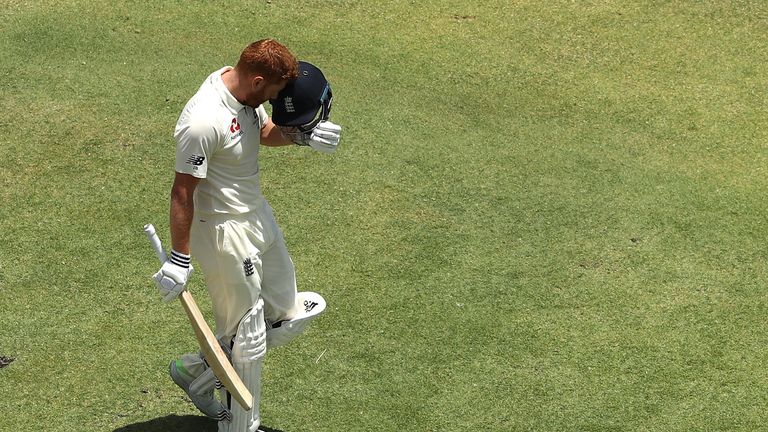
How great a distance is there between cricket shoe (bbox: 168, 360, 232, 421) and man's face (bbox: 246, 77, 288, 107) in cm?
162

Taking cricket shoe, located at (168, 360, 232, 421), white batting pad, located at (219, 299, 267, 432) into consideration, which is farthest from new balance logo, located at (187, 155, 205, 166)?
cricket shoe, located at (168, 360, 232, 421)

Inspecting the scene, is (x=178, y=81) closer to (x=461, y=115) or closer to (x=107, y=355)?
(x=461, y=115)

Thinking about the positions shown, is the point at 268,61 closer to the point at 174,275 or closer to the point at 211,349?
the point at 174,275

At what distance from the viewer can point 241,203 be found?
5562 mm

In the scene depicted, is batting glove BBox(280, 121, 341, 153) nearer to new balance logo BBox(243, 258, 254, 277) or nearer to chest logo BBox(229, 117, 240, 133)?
chest logo BBox(229, 117, 240, 133)

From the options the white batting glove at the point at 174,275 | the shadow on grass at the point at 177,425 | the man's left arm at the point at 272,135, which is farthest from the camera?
the shadow on grass at the point at 177,425

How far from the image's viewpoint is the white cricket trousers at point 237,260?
5520mm

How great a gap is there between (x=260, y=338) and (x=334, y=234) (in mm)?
2285

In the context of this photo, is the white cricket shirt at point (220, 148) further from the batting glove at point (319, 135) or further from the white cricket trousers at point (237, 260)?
the batting glove at point (319, 135)

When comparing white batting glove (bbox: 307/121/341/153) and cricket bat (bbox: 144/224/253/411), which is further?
white batting glove (bbox: 307/121/341/153)

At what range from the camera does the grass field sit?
6582 millimetres

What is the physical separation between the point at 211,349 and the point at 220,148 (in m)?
1.08

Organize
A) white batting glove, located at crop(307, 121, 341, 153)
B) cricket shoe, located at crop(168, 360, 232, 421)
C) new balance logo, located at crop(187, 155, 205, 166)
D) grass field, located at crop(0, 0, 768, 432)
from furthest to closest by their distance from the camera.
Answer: grass field, located at crop(0, 0, 768, 432), cricket shoe, located at crop(168, 360, 232, 421), white batting glove, located at crop(307, 121, 341, 153), new balance logo, located at crop(187, 155, 205, 166)

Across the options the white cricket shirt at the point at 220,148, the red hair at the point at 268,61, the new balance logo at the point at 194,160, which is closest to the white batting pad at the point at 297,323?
the white cricket shirt at the point at 220,148
